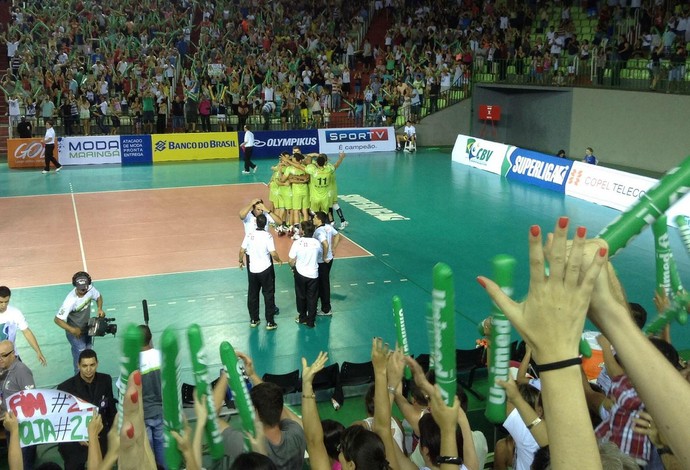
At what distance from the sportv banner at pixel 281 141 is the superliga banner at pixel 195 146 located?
58 centimetres

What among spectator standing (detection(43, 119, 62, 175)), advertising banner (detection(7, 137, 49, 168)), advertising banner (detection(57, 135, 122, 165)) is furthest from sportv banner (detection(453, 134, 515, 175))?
advertising banner (detection(7, 137, 49, 168))

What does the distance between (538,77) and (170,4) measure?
19907 millimetres

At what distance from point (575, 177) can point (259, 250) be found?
13.8 m

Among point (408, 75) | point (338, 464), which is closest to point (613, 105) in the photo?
point (408, 75)

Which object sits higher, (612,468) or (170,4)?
(170,4)

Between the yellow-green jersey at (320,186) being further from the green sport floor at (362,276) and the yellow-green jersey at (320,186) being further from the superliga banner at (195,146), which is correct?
the superliga banner at (195,146)

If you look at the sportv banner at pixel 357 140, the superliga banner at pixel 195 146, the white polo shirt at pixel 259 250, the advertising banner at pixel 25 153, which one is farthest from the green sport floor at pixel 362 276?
the sportv banner at pixel 357 140

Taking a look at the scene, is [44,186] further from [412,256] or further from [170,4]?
[170,4]

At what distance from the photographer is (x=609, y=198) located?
20578 millimetres

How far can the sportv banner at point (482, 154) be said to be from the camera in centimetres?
2623

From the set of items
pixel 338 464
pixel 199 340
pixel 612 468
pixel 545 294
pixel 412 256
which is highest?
pixel 545 294

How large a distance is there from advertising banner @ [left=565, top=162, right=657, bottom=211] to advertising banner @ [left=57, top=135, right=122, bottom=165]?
17.4 metres

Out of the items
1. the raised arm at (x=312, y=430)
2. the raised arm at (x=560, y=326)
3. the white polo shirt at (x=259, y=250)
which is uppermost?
the raised arm at (x=560, y=326)

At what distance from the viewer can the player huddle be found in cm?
1659
